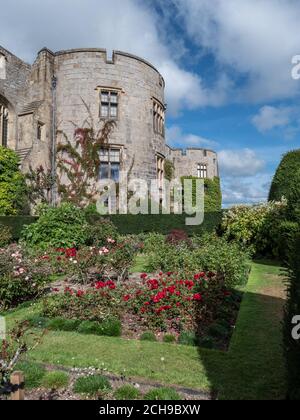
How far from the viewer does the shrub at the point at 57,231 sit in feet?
37.1

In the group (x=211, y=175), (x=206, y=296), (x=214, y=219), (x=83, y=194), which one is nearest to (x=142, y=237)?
(x=214, y=219)

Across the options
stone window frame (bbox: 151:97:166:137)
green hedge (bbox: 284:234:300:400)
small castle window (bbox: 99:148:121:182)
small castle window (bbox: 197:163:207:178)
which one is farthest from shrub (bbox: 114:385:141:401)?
small castle window (bbox: 197:163:207:178)

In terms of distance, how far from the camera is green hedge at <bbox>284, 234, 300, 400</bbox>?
2684 mm

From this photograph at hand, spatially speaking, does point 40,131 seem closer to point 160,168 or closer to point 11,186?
point 11,186

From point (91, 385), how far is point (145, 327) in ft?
6.45

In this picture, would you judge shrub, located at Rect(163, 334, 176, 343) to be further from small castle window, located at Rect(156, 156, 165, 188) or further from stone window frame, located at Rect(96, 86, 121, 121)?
small castle window, located at Rect(156, 156, 165, 188)

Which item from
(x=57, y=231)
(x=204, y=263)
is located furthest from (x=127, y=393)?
(x=57, y=231)

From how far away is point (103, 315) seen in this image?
5.45 meters

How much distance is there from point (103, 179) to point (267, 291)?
481 inches

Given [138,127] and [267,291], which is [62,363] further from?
[138,127]

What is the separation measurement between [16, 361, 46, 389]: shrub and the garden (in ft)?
0.04

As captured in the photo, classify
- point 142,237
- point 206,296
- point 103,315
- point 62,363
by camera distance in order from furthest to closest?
point 142,237, point 206,296, point 103,315, point 62,363


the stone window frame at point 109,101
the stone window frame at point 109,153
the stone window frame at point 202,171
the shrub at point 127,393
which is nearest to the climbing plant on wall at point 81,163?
the stone window frame at point 109,153

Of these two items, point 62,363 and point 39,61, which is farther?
point 39,61
